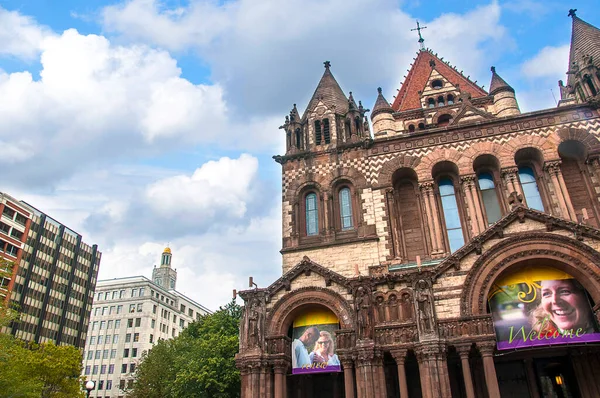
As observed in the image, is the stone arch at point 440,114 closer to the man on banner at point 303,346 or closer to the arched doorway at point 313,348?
the arched doorway at point 313,348

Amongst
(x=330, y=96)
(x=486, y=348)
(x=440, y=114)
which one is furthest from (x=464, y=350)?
(x=440, y=114)

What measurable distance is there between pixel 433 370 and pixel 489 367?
209cm

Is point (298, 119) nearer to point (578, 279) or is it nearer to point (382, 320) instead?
point (382, 320)

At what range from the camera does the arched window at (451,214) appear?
25.5m

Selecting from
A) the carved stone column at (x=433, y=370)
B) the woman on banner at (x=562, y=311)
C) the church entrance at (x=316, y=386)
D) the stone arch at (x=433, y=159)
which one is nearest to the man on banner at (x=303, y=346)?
the church entrance at (x=316, y=386)

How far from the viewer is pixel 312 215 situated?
28266 mm

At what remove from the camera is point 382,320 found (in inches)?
794

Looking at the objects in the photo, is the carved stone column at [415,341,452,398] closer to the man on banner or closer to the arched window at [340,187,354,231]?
the man on banner

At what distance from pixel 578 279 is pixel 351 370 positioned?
1013 cm

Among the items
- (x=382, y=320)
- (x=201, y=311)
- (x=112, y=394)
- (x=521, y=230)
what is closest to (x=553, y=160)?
(x=521, y=230)

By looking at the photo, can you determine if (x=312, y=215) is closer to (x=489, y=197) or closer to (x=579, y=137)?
(x=489, y=197)

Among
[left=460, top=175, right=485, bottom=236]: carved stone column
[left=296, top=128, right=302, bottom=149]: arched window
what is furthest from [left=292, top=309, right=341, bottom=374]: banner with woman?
[left=296, top=128, right=302, bottom=149]: arched window

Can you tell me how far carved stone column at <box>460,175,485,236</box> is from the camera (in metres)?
25.0

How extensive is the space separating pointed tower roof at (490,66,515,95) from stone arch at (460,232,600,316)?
1651 centimetres
